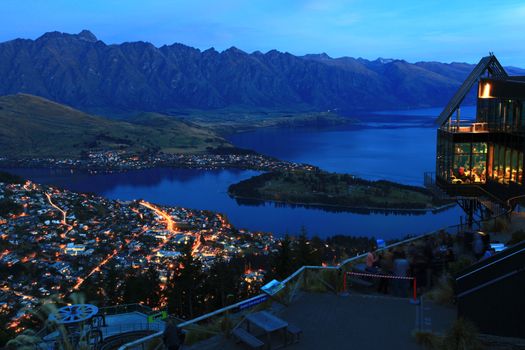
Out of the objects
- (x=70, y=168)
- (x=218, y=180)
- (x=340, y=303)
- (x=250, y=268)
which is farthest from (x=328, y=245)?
(x=70, y=168)

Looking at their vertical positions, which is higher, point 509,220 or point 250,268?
point 509,220

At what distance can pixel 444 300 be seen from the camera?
800 cm

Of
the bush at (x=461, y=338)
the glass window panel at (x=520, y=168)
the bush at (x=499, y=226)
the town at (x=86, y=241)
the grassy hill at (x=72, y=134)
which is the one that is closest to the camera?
the bush at (x=461, y=338)

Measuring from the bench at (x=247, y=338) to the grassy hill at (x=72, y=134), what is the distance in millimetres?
143027

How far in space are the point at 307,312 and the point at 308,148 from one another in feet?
489

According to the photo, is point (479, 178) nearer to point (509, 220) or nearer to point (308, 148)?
point (509, 220)

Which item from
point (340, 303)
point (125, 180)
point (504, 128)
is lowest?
point (125, 180)

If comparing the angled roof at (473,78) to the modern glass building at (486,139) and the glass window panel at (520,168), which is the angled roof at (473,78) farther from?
the glass window panel at (520,168)

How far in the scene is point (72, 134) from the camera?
534 feet

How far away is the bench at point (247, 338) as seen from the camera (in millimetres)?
6590

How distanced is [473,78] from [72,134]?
15875 centimetres

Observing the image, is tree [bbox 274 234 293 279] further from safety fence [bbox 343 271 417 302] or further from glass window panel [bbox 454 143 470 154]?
safety fence [bbox 343 271 417 302]

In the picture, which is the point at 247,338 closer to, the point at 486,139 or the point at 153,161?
the point at 486,139

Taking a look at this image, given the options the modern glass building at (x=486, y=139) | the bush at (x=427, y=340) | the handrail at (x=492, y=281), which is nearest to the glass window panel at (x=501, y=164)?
the modern glass building at (x=486, y=139)
